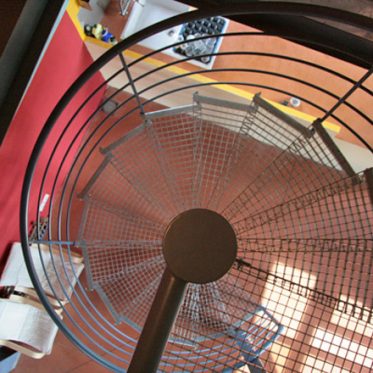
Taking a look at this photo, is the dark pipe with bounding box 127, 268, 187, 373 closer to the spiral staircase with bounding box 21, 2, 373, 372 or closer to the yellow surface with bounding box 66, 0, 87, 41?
the spiral staircase with bounding box 21, 2, 373, 372

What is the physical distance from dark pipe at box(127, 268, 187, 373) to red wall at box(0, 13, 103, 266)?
0.92 metres

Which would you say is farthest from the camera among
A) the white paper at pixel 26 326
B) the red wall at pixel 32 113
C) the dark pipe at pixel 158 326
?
the white paper at pixel 26 326

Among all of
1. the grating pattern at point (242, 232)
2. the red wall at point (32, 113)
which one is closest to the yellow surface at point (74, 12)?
the red wall at point (32, 113)

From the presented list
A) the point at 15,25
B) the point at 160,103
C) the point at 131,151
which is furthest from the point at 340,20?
the point at 160,103

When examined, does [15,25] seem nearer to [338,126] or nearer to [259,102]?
[259,102]

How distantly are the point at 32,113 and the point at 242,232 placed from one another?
0.98m

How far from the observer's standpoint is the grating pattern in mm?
914

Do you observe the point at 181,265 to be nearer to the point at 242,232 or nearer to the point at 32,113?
the point at 242,232

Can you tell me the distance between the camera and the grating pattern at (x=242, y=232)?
914 mm

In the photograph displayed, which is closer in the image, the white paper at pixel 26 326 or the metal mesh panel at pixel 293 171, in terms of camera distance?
the metal mesh panel at pixel 293 171

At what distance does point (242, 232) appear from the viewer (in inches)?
41.3

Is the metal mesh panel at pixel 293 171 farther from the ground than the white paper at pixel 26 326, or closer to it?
farther from the ground

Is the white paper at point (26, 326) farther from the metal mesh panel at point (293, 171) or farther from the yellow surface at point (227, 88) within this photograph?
the yellow surface at point (227, 88)

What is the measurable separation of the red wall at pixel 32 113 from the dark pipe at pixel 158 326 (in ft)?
3.03
